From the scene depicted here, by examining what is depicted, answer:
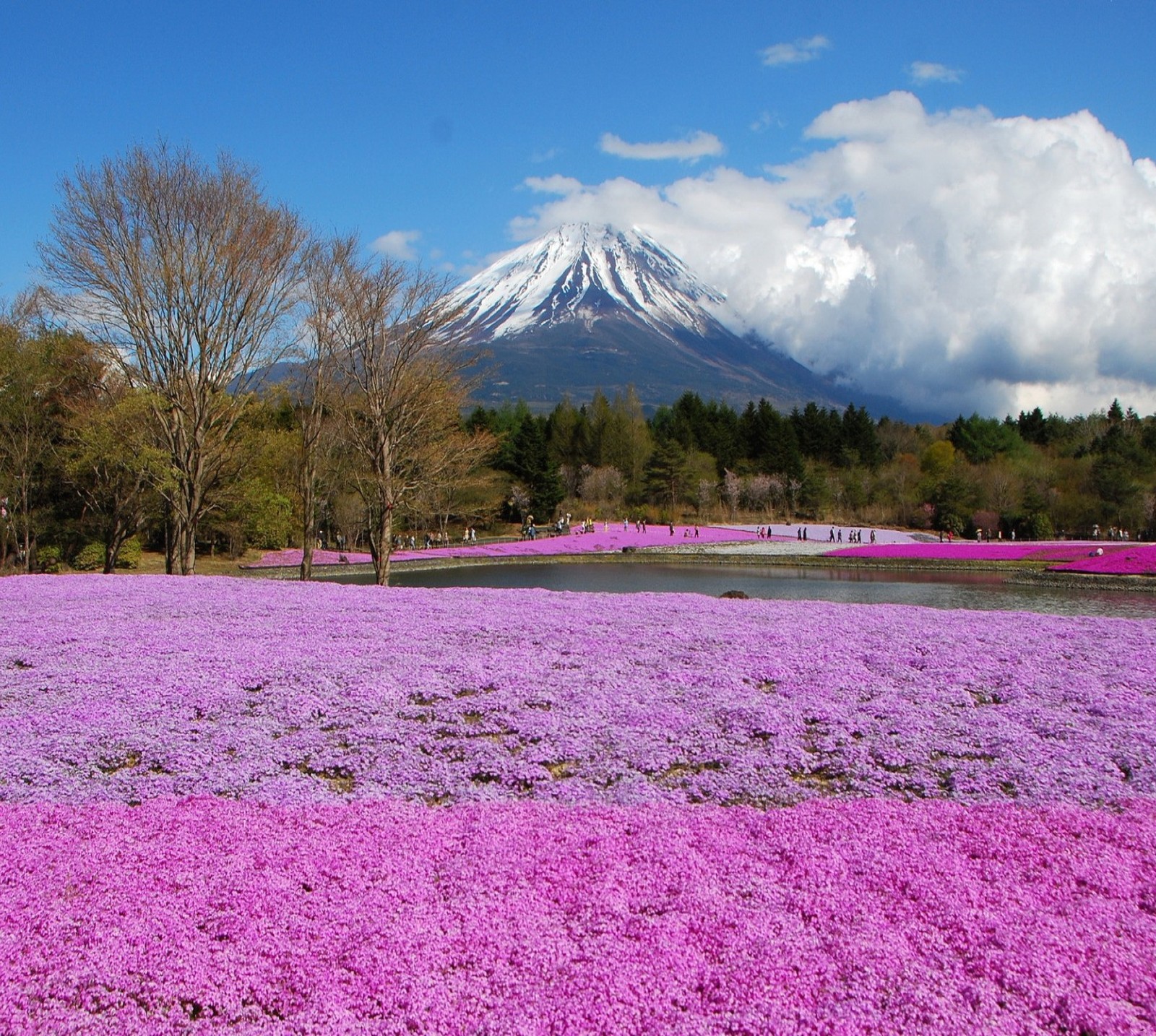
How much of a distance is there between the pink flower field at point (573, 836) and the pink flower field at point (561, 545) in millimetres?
40377

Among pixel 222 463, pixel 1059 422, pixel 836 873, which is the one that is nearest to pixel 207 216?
pixel 222 463

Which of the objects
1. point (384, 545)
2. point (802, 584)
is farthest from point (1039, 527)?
point (384, 545)

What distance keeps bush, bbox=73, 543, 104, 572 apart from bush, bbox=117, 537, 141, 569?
0.86m

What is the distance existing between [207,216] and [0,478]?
739 inches

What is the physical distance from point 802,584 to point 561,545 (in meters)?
28.7

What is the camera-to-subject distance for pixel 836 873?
20.1 feet

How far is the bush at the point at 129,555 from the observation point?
4372 cm

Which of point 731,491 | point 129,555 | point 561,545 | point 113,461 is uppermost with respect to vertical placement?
point 731,491

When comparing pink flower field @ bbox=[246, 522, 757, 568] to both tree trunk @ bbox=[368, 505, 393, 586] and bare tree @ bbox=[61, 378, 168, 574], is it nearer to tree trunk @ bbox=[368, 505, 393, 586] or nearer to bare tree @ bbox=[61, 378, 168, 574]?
bare tree @ bbox=[61, 378, 168, 574]

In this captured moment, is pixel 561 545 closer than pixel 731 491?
Yes

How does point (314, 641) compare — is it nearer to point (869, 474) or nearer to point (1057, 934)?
point (1057, 934)

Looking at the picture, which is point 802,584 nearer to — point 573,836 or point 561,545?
point 561,545

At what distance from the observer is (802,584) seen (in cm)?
3847

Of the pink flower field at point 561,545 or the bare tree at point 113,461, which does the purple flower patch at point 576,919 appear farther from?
the pink flower field at point 561,545
